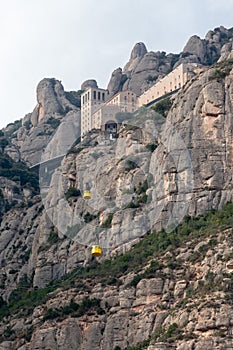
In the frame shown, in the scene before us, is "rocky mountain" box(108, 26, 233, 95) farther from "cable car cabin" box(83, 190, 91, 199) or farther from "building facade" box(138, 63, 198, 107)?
"cable car cabin" box(83, 190, 91, 199)

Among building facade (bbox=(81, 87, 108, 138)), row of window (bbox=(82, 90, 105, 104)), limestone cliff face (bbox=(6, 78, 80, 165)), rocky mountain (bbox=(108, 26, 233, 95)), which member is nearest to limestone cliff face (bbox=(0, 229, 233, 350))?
building facade (bbox=(81, 87, 108, 138))

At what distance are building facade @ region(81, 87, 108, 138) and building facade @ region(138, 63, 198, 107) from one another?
7.89 m

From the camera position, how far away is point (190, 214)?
A: 100000 mm

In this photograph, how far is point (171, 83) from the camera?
142 m

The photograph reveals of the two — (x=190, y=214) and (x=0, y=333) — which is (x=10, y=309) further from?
(x=190, y=214)

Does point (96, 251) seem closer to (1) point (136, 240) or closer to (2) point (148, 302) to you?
(1) point (136, 240)

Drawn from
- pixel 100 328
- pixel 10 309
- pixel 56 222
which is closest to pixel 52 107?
pixel 56 222

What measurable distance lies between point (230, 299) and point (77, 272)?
89.5ft

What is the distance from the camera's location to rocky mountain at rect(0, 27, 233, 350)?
86750 mm

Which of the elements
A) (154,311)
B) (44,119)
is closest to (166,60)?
(44,119)

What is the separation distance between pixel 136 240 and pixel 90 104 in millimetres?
55497

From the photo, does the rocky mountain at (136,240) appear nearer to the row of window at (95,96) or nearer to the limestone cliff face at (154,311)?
the limestone cliff face at (154,311)

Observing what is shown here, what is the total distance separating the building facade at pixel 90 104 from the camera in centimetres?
14875

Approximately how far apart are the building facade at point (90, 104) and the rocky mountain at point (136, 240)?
44.1 ft
